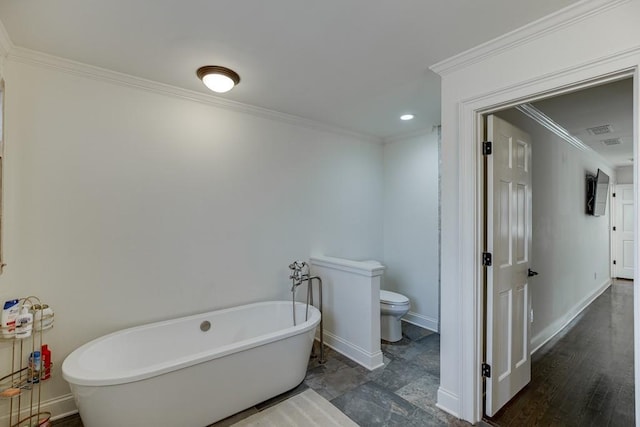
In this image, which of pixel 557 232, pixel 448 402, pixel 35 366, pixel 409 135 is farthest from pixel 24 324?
pixel 557 232

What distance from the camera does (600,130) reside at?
3.36m

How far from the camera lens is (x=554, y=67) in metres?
1.55

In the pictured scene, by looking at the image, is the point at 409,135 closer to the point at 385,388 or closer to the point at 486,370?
the point at 486,370

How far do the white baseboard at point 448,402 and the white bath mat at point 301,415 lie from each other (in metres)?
0.62

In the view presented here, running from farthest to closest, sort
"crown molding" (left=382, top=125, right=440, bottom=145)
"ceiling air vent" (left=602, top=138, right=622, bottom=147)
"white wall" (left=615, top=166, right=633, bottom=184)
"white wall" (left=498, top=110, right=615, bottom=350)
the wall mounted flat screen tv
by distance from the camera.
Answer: "white wall" (left=615, top=166, right=633, bottom=184)
the wall mounted flat screen tv
"ceiling air vent" (left=602, top=138, right=622, bottom=147)
"crown molding" (left=382, top=125, right=440, bottom=145)
"white wall" (left=498, top=110, right=615, bottom=350)

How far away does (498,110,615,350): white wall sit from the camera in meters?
2.85

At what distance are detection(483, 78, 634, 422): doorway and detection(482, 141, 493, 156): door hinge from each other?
26cm

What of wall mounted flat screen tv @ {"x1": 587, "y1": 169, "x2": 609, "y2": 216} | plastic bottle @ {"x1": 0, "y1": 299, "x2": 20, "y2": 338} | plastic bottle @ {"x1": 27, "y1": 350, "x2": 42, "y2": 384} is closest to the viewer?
plastic bottle @ {"x1": 0, "y1": 299, "x2": 20, "y2": 338}

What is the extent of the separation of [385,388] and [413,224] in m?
1.95

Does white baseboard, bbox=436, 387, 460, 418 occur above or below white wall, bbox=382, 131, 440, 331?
below

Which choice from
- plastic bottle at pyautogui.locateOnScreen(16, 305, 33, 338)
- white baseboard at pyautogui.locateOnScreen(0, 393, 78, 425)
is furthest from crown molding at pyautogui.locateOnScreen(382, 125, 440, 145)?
white baseboard at pyautogui.locateOnScreen(0, 393, 78, 425)

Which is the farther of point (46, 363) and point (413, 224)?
point (413, 224)

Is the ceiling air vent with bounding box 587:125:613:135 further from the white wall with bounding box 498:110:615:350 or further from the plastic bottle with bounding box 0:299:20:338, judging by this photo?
the plastic bottle with bounding box 0:299:20:338

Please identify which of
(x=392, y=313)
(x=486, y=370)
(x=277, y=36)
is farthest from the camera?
(x=392, y=313)
